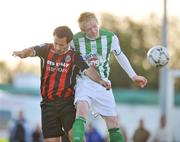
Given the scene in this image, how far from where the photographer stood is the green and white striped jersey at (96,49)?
1267 centimetres

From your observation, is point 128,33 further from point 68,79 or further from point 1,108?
point 68,79

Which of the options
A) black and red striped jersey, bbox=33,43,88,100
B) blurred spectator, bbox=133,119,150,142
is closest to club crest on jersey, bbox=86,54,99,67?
black and red striped jersey, bbox=33,43,88,100

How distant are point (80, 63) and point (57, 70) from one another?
38 cm

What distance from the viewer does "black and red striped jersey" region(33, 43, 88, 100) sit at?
12.5 meters

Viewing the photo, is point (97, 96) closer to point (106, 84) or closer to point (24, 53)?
point (106, 84)

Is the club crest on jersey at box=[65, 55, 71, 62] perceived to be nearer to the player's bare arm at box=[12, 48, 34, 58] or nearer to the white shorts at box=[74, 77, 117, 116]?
the white shorts at box=[74, 77, 117, 116]

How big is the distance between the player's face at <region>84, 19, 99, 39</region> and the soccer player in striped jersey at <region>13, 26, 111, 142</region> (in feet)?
1.16

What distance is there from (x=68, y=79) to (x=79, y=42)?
1.91ft

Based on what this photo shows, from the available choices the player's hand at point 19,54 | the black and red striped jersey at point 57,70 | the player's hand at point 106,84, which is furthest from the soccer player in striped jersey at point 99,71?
the player's hand at point 19,54

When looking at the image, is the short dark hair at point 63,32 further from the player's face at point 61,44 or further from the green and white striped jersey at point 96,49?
the green and white striped jersey at point 96,49

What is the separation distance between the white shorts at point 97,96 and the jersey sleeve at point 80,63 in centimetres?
36

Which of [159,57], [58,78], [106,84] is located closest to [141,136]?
[159,57]

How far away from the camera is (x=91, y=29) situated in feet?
41.0

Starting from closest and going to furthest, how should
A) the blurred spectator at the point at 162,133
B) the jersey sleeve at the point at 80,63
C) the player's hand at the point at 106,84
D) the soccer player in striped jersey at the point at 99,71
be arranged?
the player's hand at the point at 106,84 → the jersey sleeve at the point at 80,63 → the soccer player in striped jersey at the point at 99,71 → the blurred spectator at the point at 162,133
